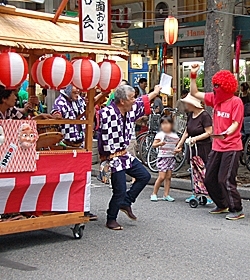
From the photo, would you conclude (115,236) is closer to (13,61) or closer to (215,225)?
(215,225)

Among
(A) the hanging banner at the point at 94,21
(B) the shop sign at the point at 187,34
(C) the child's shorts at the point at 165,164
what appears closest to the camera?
(A) the hanging banner at the point at 94,21

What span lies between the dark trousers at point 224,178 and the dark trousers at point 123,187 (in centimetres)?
110

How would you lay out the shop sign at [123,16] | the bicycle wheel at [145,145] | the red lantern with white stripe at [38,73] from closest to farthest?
the red lantern with white stripe at [38,73] < the bicycle wheel at [145,145] < the shop sign at [123,16]

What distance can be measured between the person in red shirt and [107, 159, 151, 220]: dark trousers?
1121 millimetres

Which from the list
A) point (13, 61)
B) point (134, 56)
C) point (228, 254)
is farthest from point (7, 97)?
point (134, 56)

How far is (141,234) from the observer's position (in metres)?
6.75

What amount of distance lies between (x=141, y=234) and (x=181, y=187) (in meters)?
3.60

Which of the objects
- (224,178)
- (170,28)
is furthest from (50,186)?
(170,28)

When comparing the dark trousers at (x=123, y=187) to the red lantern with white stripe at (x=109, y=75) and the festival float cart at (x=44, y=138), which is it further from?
the red lantern with white stripe at (x=109, y=75)

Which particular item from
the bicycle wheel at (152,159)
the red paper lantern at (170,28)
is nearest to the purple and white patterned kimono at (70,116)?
the bicycle wheel at (152,159)

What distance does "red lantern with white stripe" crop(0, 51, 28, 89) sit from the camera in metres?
5.37

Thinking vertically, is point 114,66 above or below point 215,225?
above

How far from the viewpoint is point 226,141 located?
7.48m

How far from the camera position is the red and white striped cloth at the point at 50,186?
5805 mm
